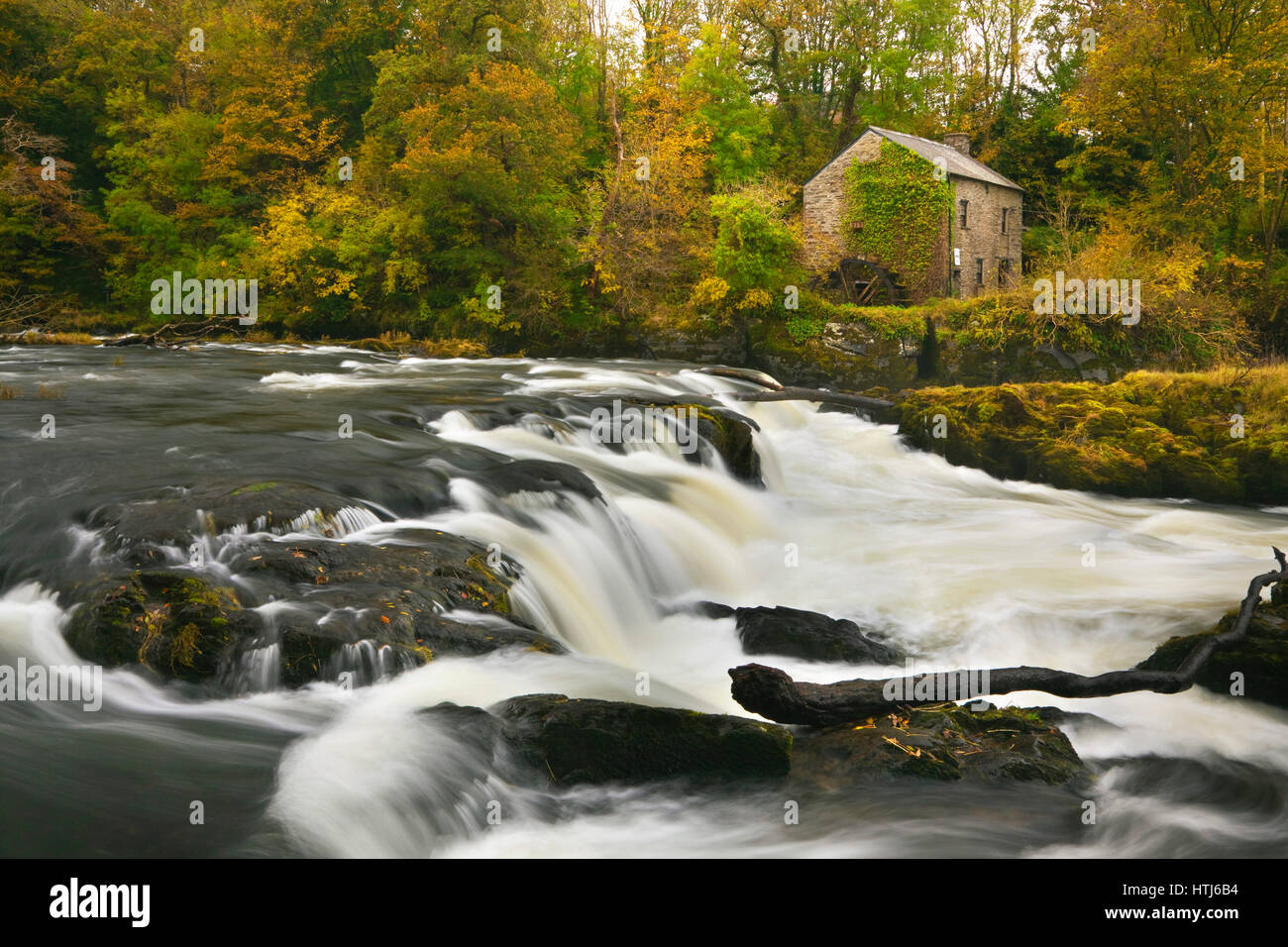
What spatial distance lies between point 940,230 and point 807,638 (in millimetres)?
27397

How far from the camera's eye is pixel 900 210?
31875 mm

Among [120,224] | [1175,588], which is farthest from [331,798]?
[120,224]

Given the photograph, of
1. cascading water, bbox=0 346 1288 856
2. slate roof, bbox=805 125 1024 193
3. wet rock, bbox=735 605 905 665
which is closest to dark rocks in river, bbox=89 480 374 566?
cascading water, bbox=0 346 1288 856

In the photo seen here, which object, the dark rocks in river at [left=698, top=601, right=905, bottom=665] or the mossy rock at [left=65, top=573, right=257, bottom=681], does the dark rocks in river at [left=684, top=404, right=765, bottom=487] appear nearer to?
the dark rocks in river at [left=698, top=601, right=905, bottom=665]

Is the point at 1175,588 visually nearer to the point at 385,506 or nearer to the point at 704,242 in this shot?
the point at 385,506

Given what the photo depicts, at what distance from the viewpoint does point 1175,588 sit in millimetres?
9633

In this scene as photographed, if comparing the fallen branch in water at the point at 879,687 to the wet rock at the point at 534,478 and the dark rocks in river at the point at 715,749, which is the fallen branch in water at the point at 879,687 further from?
the wet rock at the point at 534,478

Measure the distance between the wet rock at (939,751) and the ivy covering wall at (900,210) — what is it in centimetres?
2829

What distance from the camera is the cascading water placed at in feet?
15.7

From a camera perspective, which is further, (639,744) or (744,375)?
(744,375)

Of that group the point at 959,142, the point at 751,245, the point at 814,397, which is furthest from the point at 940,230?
the point at 814,397

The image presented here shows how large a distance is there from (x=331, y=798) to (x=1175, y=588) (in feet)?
28.6

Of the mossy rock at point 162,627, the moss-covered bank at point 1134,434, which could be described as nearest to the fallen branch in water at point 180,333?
the moss-covered bank at point 1134,434

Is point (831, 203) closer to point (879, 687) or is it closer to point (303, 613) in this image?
point (879, 687)
